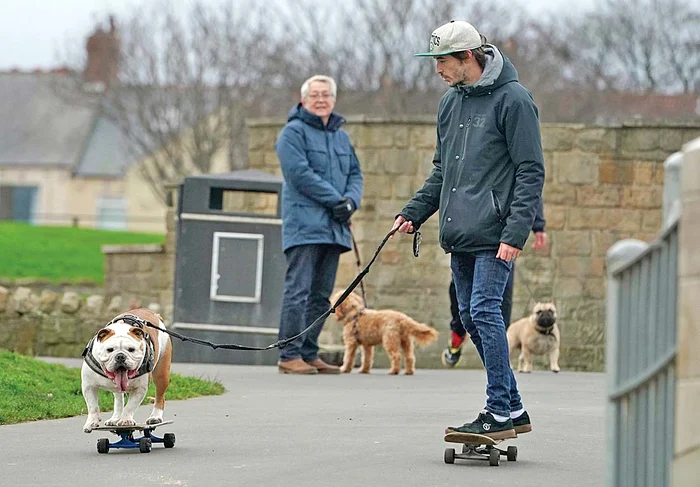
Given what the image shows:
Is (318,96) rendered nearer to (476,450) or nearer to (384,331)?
(384,331)

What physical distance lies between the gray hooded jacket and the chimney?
43.3 m

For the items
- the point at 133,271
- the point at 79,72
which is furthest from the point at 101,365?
the point at 79,72

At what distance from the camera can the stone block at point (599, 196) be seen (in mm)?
17062

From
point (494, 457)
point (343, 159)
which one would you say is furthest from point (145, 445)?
point (343, 159)

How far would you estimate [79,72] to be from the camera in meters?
55.3

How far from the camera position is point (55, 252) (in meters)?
38.7

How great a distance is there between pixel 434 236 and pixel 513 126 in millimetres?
9744

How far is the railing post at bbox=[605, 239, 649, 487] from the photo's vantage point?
15.3 ft

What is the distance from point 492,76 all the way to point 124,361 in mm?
2253

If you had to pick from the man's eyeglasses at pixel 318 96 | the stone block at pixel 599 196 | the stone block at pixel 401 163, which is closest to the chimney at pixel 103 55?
the stone block at pixel 401 163

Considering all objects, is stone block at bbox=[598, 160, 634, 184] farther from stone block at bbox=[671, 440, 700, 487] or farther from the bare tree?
the bare tree

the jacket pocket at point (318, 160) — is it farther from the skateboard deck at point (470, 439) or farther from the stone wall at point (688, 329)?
the stone wall at point (688, 329)

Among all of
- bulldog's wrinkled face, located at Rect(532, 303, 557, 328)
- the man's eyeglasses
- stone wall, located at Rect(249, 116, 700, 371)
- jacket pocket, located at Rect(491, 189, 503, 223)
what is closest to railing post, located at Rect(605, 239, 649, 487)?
jacket pocket, located at Rect(491, 189, 503, 223)

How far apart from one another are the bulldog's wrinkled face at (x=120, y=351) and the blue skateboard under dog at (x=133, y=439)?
1.02 feet
